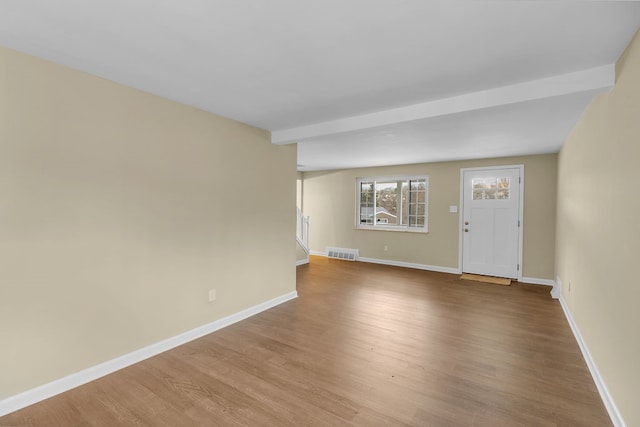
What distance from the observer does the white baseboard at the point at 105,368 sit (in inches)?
78.5

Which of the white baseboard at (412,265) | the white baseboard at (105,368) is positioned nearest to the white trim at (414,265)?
the white baseboard at (412,265)

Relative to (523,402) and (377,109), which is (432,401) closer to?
(523,402)

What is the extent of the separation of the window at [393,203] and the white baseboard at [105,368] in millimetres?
4224

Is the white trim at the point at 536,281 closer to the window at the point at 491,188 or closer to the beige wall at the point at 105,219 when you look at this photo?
the window at the point at 491,188

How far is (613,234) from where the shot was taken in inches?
78.6

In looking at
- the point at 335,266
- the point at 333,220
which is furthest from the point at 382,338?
the point at 333,220

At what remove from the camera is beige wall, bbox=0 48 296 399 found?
2.00 m

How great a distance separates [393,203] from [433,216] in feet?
3.22

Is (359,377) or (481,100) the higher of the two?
(481,100)

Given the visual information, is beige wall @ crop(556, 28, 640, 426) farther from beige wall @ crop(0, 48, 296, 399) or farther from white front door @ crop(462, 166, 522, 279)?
beige wall @ crop(0, 48, 296, 399)

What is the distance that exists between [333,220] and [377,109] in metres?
4.79

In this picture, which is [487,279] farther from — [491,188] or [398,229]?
[398,229]

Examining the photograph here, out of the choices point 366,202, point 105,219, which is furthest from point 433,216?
point 105,219

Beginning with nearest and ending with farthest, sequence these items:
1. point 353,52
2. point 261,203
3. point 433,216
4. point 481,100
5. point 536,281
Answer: point 353,52 → point 481,100 → point 261,203 → point 536,281 → point 433,216
